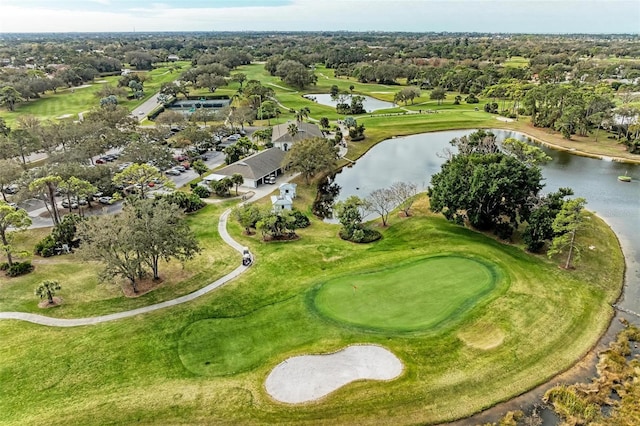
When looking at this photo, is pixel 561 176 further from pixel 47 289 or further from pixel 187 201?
pixel 47 289

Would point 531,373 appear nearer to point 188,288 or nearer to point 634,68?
point 188,288

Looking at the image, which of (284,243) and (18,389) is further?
(284,243)

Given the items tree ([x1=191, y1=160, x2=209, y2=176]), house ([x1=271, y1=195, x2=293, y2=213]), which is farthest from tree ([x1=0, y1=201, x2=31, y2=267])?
tree ([x1=191, y1=160, x2=209, y2=176])

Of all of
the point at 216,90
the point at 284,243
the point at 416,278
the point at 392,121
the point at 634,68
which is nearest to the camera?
the point at 416,278

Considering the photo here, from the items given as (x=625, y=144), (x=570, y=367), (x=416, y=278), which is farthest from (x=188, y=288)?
(x=625, y=144)

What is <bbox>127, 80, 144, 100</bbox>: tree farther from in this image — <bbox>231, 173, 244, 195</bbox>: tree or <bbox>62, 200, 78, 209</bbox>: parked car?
<bbox>231, 173, 244, 195</bbox>: tree
